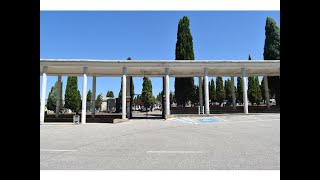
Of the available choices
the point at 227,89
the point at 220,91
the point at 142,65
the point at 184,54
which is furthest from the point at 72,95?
the point at 227,89

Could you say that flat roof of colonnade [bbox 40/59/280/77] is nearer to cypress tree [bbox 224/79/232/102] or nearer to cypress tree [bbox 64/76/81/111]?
cypress tree [bbox 64/76/81/111]

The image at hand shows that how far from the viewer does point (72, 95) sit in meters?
52.0

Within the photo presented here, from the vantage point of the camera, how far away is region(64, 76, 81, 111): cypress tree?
2048 inches

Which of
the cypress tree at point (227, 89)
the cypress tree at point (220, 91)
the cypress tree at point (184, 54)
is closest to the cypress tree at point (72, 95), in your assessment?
the cypress tree at point (184, 54)

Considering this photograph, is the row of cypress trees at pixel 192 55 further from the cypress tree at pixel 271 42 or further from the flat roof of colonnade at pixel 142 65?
the flat roof of colonnade at pixel 142 65

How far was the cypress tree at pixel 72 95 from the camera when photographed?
52031 millimetres

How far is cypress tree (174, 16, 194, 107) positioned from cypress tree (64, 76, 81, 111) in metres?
23.6

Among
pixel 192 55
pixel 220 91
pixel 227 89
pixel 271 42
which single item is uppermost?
pixel 271 42

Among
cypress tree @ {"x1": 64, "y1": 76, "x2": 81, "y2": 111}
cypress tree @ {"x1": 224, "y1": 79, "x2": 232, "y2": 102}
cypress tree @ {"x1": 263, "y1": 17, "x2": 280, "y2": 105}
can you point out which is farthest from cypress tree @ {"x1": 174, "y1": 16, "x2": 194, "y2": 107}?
cypress tree @ {"x1": 64, "y1": 76, "x2": 81, "y2": 111}

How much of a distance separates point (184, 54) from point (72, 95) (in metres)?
26.2

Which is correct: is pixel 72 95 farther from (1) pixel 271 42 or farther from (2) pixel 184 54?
(1) pixel 271 42
